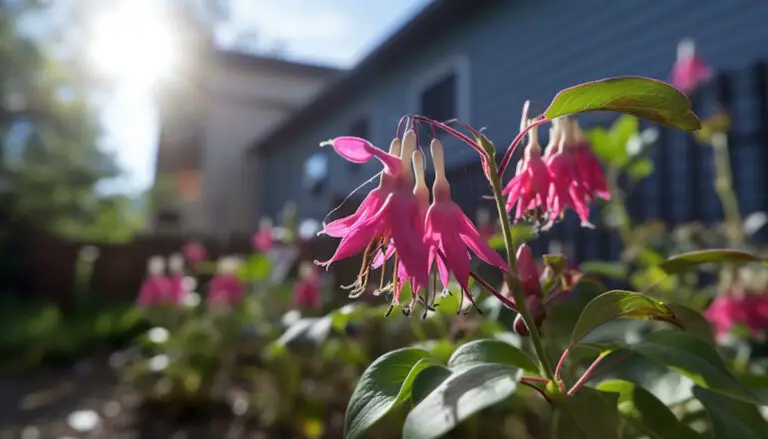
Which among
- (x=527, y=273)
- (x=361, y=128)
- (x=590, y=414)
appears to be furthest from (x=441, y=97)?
(x=590, y=414)

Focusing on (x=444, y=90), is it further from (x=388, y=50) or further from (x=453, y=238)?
(x=453, y=238)

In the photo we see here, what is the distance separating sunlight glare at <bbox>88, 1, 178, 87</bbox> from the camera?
9555mm

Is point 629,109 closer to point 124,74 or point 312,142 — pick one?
point 312,142

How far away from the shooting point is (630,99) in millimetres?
465

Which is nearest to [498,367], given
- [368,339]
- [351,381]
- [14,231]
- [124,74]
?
[368,339]

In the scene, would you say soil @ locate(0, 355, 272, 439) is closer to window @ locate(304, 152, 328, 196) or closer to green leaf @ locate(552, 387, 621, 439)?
green leaf @ locate(552, 387, 621, 439)

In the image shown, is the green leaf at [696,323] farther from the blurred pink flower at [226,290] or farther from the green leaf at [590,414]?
the blurred pink flower at [226,290]

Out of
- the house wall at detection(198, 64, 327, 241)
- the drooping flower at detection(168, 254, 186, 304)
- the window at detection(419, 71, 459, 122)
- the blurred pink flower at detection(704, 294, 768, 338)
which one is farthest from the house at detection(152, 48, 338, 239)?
the blurred pink flower at detection(704, 294, 768, 338)

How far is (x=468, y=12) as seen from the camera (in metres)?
5.36

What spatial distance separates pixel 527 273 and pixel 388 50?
19.6 feet

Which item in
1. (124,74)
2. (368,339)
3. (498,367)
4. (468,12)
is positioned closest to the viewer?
(498,367)

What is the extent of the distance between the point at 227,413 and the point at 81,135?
9492 millimetres

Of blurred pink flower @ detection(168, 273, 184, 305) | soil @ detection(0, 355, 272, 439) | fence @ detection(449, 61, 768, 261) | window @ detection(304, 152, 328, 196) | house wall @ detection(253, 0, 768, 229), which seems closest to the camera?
soil @ detection(0, 355, 272, 439)

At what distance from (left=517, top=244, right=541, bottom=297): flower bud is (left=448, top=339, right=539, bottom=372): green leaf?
57 mm
